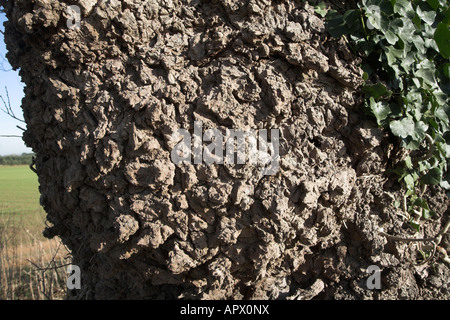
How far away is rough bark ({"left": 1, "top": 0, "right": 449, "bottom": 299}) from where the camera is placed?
1.56 metres

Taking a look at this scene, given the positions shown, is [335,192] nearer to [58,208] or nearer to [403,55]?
[403,55]

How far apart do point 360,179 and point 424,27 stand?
0.92 metres

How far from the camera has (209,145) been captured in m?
1.55

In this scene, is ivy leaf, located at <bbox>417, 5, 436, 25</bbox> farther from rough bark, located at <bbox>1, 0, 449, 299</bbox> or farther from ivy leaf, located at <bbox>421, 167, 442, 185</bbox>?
ivy leaf, located at <bbox>421, 167, 442, 185</bbox>

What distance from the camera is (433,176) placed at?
1.88 metres

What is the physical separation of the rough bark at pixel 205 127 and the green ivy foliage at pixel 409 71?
0.09 meters

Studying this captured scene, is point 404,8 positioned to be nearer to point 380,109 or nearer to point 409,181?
point 380,109

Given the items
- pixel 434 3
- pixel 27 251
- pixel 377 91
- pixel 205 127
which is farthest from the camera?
pixel 27 251

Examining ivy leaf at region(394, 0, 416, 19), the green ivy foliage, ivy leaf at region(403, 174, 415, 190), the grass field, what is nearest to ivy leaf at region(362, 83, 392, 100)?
the green ivy foliage

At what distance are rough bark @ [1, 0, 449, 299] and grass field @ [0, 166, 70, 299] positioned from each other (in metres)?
0.90

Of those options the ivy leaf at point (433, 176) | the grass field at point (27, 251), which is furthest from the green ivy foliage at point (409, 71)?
the grass field at point (27, 251)

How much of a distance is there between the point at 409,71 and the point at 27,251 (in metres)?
7.44

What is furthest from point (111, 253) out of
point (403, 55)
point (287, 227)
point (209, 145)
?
point (403, 55)

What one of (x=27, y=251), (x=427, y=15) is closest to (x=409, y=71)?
(x=427, y=15)
